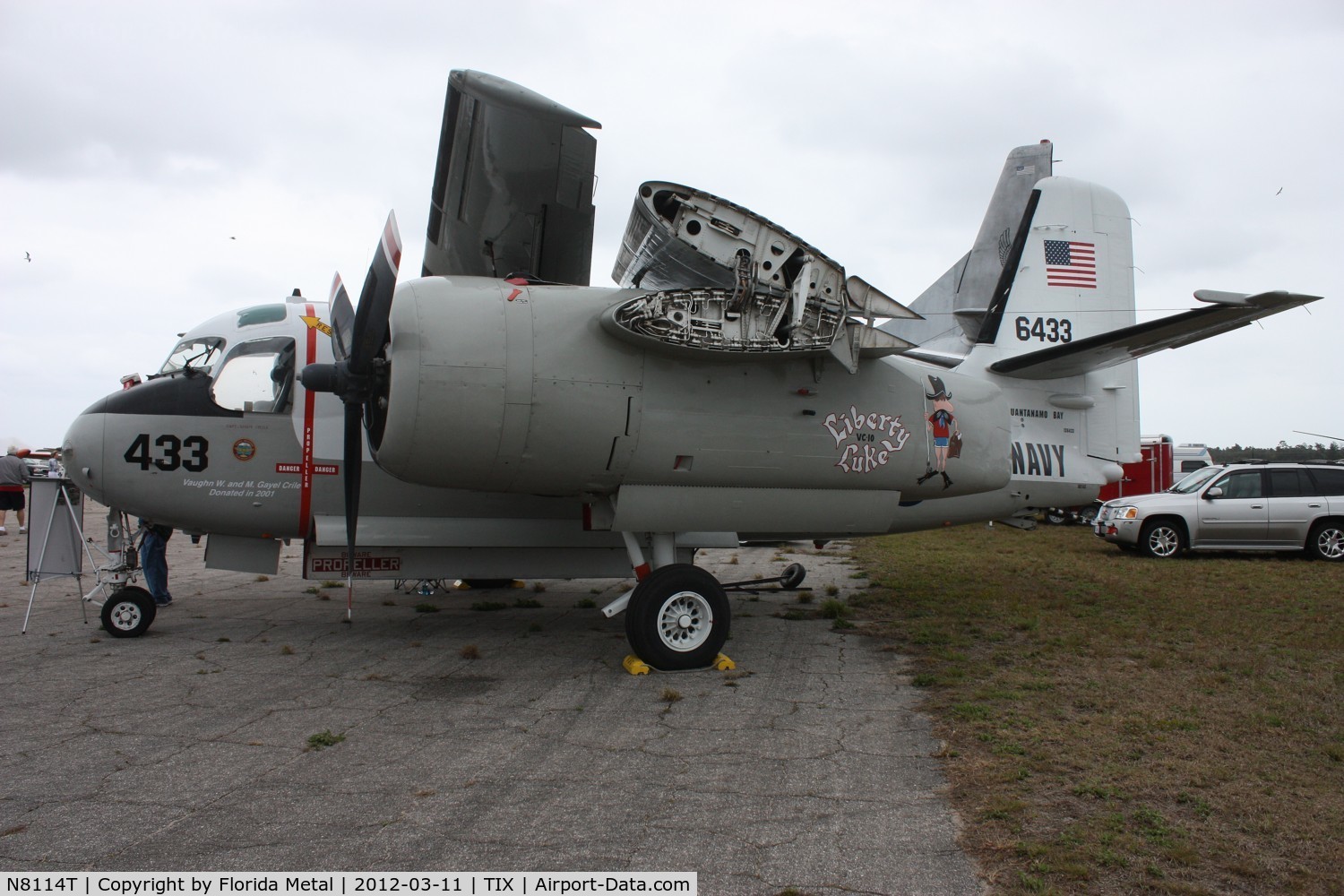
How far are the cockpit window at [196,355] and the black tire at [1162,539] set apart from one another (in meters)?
15.0

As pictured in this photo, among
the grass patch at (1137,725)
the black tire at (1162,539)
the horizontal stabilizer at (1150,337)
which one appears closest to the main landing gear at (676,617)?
the grass patch at (1137,725)

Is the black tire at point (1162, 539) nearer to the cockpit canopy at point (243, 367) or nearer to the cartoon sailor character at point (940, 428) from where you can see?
the cartoon sailor character at point (940, 428)

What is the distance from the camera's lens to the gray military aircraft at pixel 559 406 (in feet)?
22.2

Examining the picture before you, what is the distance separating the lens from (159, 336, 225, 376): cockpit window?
8.71 m

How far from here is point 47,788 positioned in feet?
14.5

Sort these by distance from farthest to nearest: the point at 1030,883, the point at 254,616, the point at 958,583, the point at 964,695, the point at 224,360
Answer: the point at 958,583
the point at 254,616
the point at 224,360
the point at 964,695
the point at 1030,883

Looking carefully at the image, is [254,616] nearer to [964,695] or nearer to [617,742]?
[617,742]

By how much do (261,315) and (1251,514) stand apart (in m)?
16.0

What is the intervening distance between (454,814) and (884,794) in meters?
2.16

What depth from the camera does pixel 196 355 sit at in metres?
8.78

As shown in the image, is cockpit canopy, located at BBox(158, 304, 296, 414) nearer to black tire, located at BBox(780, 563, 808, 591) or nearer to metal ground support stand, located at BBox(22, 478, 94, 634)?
metal ground support stand, located at BBox(22, 478, 94, 634)

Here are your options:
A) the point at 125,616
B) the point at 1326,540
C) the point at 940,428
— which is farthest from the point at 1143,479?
the point at 125,616

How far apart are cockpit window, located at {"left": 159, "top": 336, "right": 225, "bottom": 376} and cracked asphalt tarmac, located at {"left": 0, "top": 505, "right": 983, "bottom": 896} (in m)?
2.71

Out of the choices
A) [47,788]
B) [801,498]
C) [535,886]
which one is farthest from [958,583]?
[47,788]
